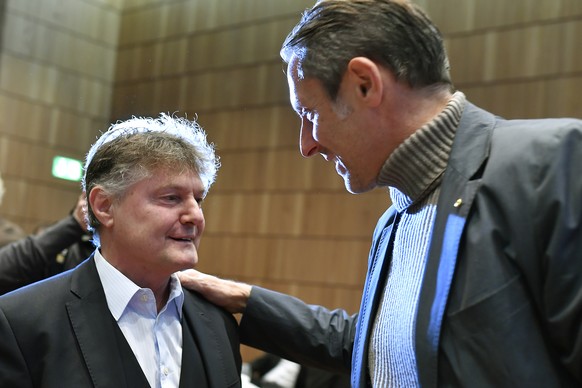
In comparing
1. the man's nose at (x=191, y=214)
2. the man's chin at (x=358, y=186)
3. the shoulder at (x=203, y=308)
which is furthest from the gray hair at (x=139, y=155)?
the man's chin at (x=358, y=186)

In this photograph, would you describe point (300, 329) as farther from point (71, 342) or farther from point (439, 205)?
point (439, 205)

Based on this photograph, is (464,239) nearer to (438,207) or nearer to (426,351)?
(438,207)

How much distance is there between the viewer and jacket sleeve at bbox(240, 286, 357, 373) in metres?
2.07

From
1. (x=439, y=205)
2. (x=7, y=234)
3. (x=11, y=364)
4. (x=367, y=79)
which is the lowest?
(x=11, y=364)

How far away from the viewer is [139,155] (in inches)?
80.7

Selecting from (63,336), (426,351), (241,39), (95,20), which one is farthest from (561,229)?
(95,20)

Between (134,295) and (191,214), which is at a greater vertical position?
(191,214)

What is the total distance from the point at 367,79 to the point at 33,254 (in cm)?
238

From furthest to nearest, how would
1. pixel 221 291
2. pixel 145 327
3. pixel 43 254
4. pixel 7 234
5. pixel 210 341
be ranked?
1. pixel 7 234
2. pixel 43 254
3. pixel 221 291
4. pixel 210 341
5. pixel 145 327

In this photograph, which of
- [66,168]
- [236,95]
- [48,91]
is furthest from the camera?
[66,168]

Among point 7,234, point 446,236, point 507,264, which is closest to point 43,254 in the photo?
point 7,234

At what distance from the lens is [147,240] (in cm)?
200

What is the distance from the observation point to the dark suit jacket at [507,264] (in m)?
1.28

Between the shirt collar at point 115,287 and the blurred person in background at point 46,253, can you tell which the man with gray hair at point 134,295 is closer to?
the shirt collar at point 115,287
